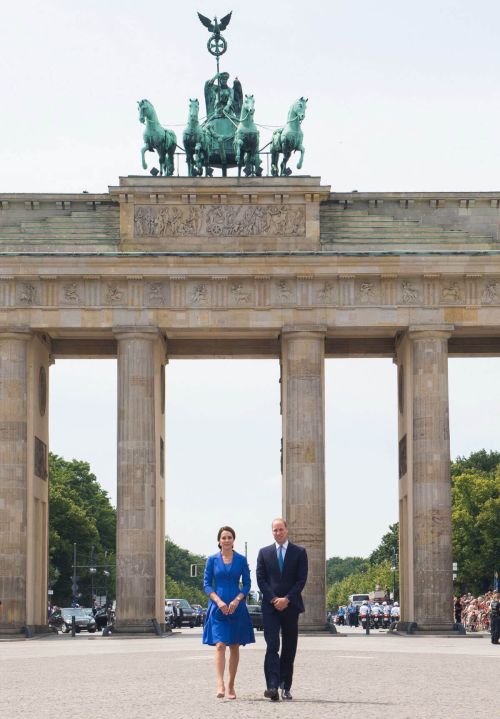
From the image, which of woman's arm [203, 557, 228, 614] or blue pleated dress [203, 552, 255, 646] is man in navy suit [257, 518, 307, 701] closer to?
blue pleated dress [203, 552, 255, 646]

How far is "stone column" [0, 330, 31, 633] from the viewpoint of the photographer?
214 feet

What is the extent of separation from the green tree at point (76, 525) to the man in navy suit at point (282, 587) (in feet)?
371

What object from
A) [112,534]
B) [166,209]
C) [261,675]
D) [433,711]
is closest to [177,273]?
[166,209]

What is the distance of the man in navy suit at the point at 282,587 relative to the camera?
25.0 m

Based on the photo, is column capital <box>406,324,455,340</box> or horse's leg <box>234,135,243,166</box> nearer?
column capital <box>406,324,455,340</box>

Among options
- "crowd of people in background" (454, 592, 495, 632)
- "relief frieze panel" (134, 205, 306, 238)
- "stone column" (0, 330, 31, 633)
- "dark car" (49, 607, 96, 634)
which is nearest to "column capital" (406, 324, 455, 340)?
"relief frieze panel" (134, 205, 306, 238)

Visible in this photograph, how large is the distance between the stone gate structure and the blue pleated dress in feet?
→ 130

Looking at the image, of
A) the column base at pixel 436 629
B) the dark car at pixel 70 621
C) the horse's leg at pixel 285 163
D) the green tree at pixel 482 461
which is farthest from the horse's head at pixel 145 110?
the green tree at pixel 482 461

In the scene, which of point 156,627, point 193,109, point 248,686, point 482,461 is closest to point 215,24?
point 193,109

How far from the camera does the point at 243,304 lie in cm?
6700

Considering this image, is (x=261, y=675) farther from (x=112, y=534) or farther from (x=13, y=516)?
(x=112, y=534)

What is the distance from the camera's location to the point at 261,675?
103ft

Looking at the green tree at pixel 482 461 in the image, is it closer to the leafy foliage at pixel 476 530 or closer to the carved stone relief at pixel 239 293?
the leafy foliage at pixel 476 530

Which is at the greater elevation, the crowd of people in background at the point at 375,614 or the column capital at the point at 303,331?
the column capital at the point at 303,331
